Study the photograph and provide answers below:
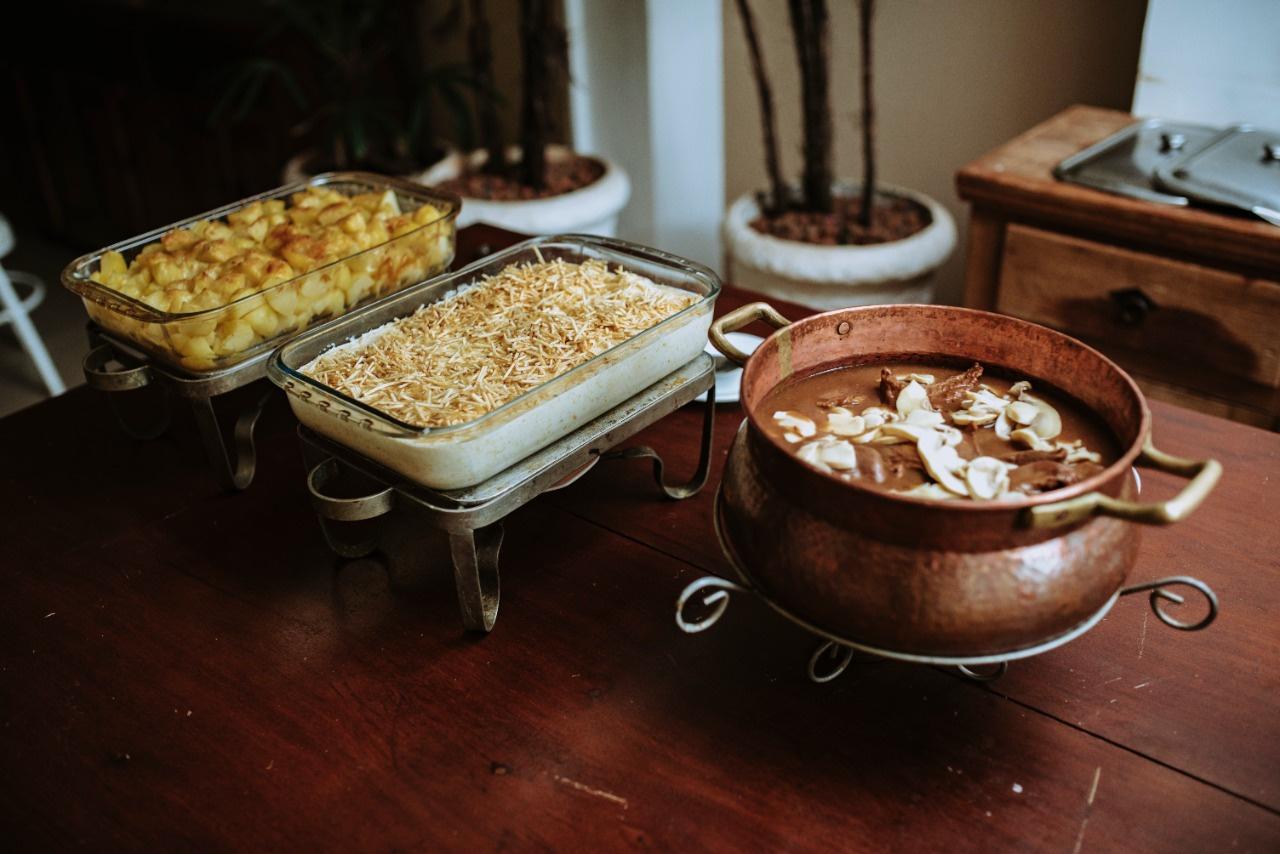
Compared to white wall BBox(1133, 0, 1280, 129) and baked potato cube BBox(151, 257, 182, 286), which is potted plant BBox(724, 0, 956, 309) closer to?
white wall BBox(1133, 0, 1280, 129)

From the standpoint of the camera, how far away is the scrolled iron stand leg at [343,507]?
0.95m

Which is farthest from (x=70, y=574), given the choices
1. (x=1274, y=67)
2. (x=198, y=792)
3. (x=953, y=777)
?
(x=1274, y=67)

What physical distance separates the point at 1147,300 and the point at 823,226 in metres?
0.84

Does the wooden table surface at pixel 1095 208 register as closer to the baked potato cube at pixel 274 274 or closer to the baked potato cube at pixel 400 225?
the baked potato cube at pixel 400 225

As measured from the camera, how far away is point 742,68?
312 cm

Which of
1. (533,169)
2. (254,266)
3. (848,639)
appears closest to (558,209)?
(533,169)

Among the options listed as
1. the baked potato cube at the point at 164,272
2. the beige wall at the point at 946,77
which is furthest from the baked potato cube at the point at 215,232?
the beige wall at the point at 946,77

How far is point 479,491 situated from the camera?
96 centimetres

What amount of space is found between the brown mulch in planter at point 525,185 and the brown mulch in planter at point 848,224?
549 mm

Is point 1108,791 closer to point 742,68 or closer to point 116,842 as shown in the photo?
point 116,842

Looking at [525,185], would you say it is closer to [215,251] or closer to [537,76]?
[537,76]

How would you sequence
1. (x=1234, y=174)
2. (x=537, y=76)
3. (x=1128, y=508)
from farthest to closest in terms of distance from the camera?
(x=537, y=76), (x=1234, y=174), (x=1128, y=508)

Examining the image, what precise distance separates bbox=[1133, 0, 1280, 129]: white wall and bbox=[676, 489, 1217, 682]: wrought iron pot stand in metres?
1.47

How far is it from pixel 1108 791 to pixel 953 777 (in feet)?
0.40
